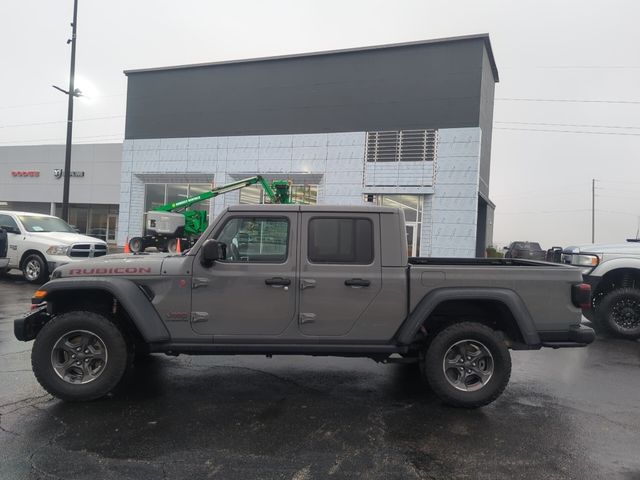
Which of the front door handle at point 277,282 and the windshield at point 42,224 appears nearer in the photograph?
the front door handle at point 277,282

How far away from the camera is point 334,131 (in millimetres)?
22844

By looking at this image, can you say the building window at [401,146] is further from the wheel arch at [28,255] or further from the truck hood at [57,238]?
the wheel arch at [28,255]

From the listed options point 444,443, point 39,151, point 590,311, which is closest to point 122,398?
point 444,443

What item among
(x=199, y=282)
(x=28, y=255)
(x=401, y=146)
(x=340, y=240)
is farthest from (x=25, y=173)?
(x=340, y=240)

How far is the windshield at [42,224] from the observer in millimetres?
12320

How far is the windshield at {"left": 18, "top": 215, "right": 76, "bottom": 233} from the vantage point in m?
12.3

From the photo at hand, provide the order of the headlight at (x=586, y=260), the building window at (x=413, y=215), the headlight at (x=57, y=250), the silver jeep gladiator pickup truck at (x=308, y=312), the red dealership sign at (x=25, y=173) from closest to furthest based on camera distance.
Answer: the silver jeep gladiator pickup truck at (x=308, y=312) < the headlight at (x=586, y=260) < the headlight at (x=57, y=250) < the building window at (x=413, y=215) < the red dealership sign at (x=25, y=173)

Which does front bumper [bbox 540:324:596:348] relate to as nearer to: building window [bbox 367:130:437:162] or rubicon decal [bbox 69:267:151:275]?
rubicon decal [bbox 69:267:151:275]

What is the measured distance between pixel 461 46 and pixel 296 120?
8.62 meters

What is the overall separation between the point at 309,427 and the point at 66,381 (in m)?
2.32

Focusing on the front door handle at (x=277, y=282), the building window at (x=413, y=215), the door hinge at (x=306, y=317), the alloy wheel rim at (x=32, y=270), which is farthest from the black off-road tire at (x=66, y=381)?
the building window at (x=413, y=215)

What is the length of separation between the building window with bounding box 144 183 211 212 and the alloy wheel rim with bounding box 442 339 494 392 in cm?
2229

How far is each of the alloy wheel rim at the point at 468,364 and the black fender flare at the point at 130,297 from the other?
8.84ft

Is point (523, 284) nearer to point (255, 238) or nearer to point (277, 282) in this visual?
point (277, 282)
